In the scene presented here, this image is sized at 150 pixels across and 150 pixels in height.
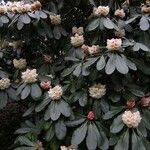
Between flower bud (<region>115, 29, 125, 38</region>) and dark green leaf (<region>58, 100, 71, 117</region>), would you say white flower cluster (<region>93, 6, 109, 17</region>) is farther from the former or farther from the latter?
dark green leaf (<region>58, 100, 71, 117</region>)

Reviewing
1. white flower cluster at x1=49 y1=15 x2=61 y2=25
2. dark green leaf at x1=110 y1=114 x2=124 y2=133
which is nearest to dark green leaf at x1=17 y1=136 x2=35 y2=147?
dark green leaf at x1=110 y1=114 x2=124 y2=133

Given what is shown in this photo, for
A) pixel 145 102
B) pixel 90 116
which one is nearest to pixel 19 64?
pixel 90 116

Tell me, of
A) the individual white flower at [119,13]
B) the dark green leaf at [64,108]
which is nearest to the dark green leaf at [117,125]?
the dark green leaf at [64,108]

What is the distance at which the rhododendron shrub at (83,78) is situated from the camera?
8.68 ft

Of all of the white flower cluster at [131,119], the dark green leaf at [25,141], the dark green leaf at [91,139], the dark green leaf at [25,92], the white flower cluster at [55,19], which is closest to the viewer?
the white flower cluster at [131,119]

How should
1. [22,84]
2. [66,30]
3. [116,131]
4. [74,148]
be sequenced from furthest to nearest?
[66,30] < [22,84] < [74,148] < [116,131]

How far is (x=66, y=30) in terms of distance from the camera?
11.5ft

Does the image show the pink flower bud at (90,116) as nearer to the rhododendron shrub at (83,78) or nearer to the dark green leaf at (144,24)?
the rhododendron shrub at (83,78)

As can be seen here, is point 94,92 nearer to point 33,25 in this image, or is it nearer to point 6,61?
point 33,25

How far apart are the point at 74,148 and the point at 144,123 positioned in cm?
50

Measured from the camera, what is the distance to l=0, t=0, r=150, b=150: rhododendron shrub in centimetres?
264

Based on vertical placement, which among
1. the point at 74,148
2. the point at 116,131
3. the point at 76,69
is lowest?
the point at 74,148

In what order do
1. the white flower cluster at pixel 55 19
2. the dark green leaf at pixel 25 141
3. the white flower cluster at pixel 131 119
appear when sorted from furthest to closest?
the white flower cluster at pixel 55 19
the dark green leaf at pixel 25 141
the white flower cluster at pixel 131 119

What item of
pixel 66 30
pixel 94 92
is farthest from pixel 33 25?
pixel 94 92
